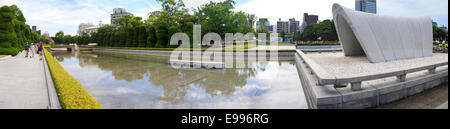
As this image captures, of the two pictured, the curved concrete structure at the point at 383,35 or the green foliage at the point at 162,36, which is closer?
the curved concrete structure at the point at 383,35

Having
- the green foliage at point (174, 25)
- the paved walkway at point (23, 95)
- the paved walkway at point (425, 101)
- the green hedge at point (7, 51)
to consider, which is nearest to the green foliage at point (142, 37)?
the green foliage at point (174, 25)

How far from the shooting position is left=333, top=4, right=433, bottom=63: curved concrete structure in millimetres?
8719

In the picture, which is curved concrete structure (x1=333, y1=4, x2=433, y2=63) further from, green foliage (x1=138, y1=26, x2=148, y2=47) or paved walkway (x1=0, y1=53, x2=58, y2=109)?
green foliage (x1=138, y1=26, x2=148, y2=47)

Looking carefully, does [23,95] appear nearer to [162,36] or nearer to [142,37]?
[162,36]

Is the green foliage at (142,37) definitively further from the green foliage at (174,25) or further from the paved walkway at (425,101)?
the paved walkway at (425,101)

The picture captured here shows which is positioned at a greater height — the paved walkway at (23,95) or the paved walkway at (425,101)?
the paved walkway at (23,95)

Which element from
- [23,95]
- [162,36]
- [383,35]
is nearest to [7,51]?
[162,36]

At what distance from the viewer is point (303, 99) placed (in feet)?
16.3

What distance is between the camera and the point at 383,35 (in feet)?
31.2

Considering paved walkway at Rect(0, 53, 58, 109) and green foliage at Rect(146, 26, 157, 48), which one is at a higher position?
green foliage at Rect(146, 26, 157, 48)

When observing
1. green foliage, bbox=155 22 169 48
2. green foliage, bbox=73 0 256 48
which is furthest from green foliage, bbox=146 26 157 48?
green foliage, bbox=155 22 169 48

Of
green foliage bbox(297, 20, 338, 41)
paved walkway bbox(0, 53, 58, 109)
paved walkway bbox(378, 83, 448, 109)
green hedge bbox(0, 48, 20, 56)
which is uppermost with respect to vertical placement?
green foliage bbox(297, 20, 338, 41)

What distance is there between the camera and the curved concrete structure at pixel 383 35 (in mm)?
8719
